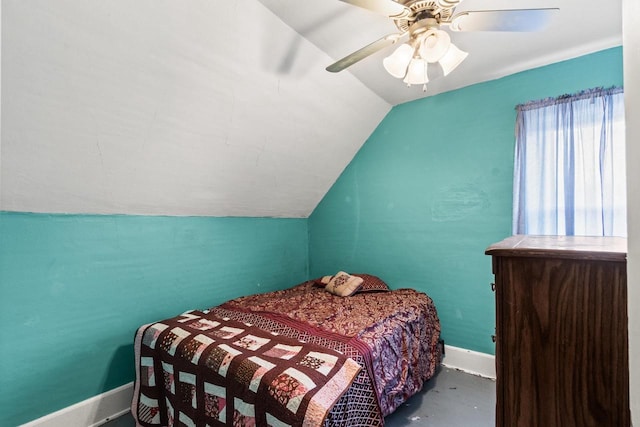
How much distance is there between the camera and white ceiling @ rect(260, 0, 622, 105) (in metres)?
1.70

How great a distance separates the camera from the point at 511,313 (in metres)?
0.96

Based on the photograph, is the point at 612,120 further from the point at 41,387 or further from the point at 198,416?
the point at 41,387

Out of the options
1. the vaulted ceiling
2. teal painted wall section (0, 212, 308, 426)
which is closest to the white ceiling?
the vaulted ceiling

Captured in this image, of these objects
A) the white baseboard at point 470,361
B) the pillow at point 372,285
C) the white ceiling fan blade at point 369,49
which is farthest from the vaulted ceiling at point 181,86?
the white baseboard at point 470,361

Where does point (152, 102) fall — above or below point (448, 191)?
above

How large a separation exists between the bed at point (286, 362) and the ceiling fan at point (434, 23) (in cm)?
158

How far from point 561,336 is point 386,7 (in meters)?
1.39

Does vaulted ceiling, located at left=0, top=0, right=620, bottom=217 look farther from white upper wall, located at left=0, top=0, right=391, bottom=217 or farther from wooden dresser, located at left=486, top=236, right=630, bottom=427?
wooden dresser, located at left=486, top=236, right=630, bottom=427

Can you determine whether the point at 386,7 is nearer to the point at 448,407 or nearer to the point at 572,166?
the point at 572,166

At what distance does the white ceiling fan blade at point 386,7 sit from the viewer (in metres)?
1.26

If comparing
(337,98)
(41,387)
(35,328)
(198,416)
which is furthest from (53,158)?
(337,98)

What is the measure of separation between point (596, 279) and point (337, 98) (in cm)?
220

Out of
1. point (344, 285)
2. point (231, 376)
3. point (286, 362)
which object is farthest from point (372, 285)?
point (231, 376)

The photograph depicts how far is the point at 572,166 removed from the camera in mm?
2154
